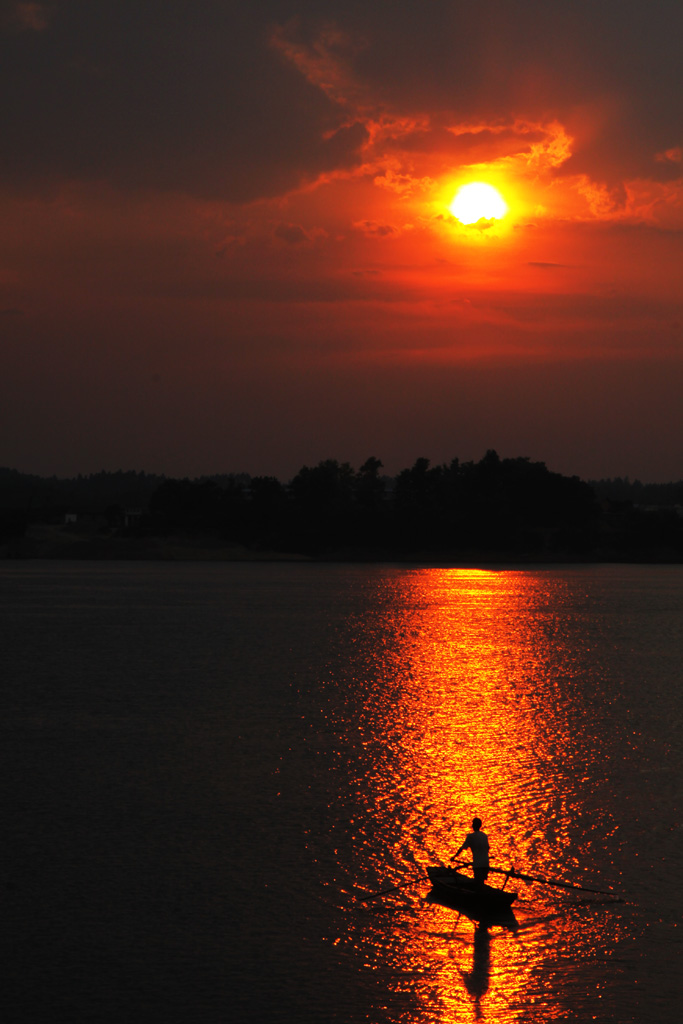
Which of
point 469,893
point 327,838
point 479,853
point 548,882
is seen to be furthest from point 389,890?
point 327,838

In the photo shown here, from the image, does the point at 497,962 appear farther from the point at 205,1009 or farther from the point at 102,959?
the point at 102,959

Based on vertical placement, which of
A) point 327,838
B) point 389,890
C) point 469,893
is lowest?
point 327,838

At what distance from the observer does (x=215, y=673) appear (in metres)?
73.7

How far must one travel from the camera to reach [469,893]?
25.4 m

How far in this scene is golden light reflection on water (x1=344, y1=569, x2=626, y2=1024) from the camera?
22.0 m

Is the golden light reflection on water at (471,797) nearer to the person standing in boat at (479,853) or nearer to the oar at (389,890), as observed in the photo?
the oar at (389,890)

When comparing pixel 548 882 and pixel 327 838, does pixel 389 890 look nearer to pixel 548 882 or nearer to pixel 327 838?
pixel 548 882

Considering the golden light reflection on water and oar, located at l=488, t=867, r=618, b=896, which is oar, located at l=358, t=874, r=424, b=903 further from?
oar, located at l=488, t=867, r=618, b=896

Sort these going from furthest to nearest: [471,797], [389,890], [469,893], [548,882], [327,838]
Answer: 1. [471,797]
2. [327,838]
3. [548,882]
4. [389,890]
5. [469,893]

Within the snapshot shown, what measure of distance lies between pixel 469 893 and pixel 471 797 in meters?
11.9

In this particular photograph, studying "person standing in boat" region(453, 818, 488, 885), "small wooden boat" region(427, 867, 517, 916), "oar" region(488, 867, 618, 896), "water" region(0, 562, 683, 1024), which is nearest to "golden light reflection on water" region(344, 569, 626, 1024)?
"water" region(0, 562, 683, 1024)

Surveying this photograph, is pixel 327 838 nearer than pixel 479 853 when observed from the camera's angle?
No

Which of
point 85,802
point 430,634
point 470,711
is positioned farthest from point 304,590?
point 85,802

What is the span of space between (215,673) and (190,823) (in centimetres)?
4027
